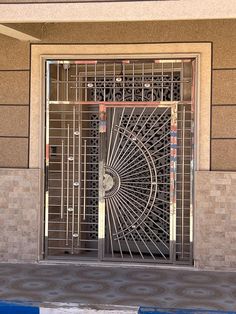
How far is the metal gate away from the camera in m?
8.07

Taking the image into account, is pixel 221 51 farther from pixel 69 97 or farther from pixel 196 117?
pixel 69 97

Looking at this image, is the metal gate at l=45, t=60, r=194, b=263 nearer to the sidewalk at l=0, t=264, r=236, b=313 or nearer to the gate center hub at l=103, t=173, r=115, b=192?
the gate center hub at l=103, t=173, r=115, b=192

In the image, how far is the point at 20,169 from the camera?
8062 mm

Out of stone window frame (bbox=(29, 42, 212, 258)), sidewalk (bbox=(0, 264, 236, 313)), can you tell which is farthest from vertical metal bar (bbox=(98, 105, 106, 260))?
stone window frame (bbox=(29, 42, 212, 258))

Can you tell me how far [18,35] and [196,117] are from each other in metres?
2.53

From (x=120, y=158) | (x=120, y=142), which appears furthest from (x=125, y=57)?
(x=120, y=158)

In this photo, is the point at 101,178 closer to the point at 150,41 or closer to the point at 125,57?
the point at 125,57

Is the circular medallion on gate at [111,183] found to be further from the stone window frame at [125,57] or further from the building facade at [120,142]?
the stone window frame at [125,57]

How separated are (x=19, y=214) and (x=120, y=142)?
1691 millimetres

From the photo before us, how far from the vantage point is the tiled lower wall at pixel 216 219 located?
300 inches

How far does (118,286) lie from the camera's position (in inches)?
271

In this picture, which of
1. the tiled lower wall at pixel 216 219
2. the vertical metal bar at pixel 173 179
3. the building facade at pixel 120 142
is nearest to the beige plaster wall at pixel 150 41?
the building facade at pixel 120 142

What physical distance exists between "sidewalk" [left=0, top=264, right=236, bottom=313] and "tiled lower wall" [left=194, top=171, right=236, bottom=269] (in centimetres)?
21

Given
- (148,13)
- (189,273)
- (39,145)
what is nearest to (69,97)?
(39,145)
